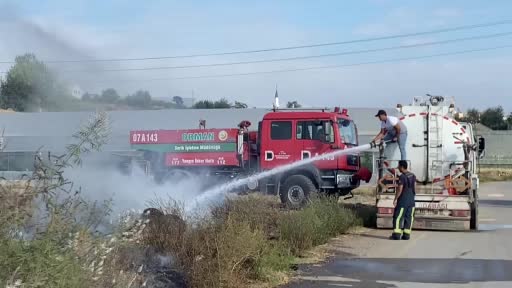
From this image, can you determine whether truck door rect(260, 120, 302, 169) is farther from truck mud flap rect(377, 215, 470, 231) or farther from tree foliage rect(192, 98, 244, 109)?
tree foliage rect(192, 98, 244, 109)

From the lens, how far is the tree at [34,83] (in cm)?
1176

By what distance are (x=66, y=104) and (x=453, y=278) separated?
751 centimetres

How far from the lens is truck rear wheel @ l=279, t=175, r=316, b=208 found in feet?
62.4

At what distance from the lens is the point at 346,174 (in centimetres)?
1955

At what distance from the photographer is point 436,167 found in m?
16.3

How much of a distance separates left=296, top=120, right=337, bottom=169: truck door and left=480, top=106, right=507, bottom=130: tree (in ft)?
272

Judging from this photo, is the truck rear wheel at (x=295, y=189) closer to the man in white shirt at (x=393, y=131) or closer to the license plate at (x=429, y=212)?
the man in white shirt at (x=393, y=131)

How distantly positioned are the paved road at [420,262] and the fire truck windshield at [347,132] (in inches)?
196

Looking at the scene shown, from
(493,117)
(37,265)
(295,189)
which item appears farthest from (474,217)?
(493,117)

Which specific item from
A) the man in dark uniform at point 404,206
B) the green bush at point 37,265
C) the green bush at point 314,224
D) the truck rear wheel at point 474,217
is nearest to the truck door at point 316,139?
the green bush at point 314,224

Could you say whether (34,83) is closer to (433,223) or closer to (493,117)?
(433,223)

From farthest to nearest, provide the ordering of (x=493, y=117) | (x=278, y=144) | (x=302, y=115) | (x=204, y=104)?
(x=493, y=117), (x=204, y=104), (x=278, y=144), (x=302, y=115)

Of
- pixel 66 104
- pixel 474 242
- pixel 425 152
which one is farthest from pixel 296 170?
pixel 66 104

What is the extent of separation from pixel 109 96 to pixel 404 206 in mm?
6838
